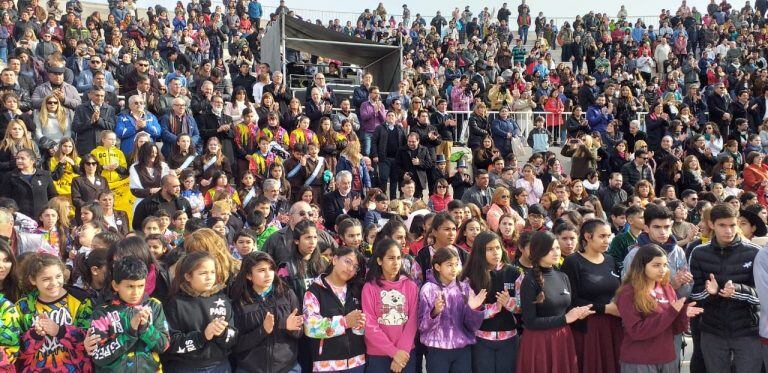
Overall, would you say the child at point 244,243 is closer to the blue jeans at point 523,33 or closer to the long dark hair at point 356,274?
the long dark hair at point 356,274

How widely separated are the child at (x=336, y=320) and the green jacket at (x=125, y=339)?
101 centimetres

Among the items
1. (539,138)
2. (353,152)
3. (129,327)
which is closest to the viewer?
(129,327)

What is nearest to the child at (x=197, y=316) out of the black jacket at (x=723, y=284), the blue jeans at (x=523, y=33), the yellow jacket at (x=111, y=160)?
the black jacket at (x=723, y=284)

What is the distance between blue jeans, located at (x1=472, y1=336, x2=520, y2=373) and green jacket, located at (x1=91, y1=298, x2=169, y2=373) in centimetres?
222

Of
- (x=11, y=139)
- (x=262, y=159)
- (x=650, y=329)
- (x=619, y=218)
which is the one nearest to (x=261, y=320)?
(x=650, y=329)

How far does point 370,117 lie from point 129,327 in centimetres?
829

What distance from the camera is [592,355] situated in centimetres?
564

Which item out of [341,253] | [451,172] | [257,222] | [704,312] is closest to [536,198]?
[451,172]

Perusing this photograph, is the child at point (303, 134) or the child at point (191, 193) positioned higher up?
the child at point (303, 134)

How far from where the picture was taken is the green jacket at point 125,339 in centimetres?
450

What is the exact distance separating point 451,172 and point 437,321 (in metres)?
7.39

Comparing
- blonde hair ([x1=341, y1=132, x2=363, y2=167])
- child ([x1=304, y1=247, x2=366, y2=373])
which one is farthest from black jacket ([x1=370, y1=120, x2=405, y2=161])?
child ([x1=304, y1=247, x2=366, y2=373])

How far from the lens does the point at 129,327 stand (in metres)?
4.52

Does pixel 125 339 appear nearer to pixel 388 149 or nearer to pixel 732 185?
pixel 388 149
